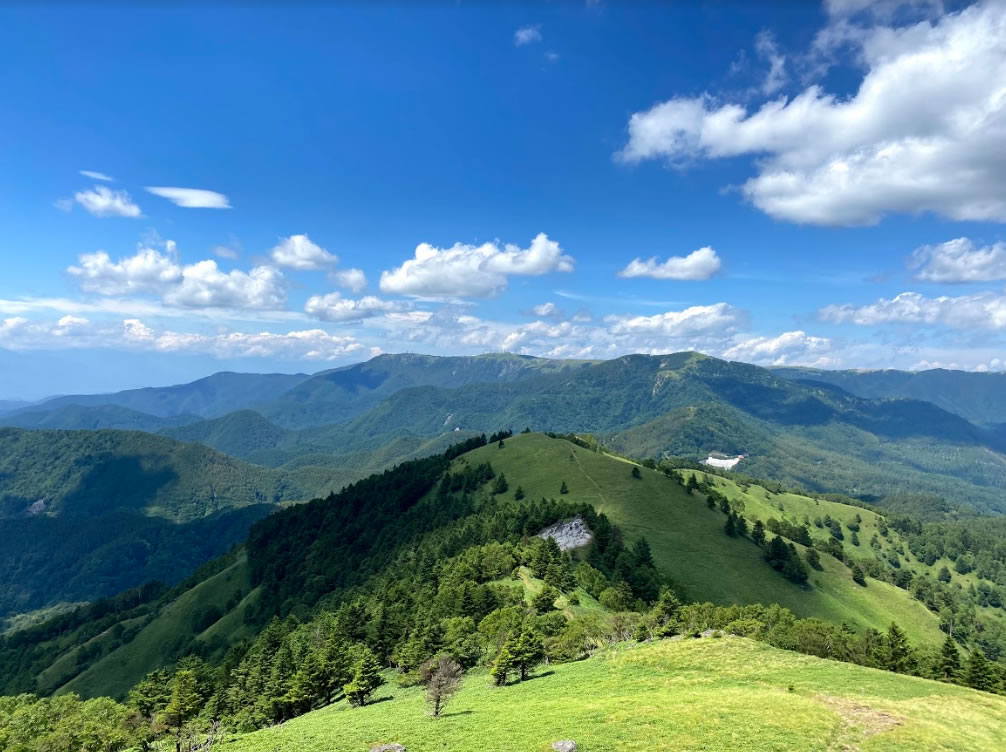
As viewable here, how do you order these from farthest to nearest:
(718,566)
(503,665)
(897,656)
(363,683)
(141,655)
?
(141,655) → (718,566) → (897,656) → (363,683) → (503,665)

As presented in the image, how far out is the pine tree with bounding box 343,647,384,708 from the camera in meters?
68.2

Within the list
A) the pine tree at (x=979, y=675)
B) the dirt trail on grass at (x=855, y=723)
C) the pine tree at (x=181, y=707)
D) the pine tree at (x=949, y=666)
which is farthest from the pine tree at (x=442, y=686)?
the pine tree at (x=979, y=675)

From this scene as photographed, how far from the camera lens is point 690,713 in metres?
44.8

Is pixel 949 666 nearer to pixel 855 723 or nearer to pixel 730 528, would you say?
pixel 855 723

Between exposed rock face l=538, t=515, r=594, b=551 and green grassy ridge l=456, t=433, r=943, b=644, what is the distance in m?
16.9

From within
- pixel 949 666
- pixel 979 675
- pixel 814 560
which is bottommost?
pixel 814 560

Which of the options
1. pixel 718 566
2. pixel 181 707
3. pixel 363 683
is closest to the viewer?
pixel 363 683

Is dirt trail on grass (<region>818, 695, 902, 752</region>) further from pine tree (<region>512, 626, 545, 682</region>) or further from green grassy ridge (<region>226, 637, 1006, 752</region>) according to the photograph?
pine tree (<region>512, 626, 545, 682</region>)

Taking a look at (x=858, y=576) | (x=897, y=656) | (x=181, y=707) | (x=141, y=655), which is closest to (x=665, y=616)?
(x=897, y=656)

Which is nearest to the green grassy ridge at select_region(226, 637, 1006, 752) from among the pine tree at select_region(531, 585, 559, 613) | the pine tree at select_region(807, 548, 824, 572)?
the pine tree at select_region(531, 585, 559, 613)

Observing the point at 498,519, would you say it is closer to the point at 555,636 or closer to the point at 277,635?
the point at 277,635

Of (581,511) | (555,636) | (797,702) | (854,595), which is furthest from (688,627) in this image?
(854,595)

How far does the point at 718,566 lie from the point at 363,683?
121m

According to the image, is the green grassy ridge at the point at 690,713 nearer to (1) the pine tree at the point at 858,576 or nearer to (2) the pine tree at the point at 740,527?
(2) the pine tree at the point at 740,527
